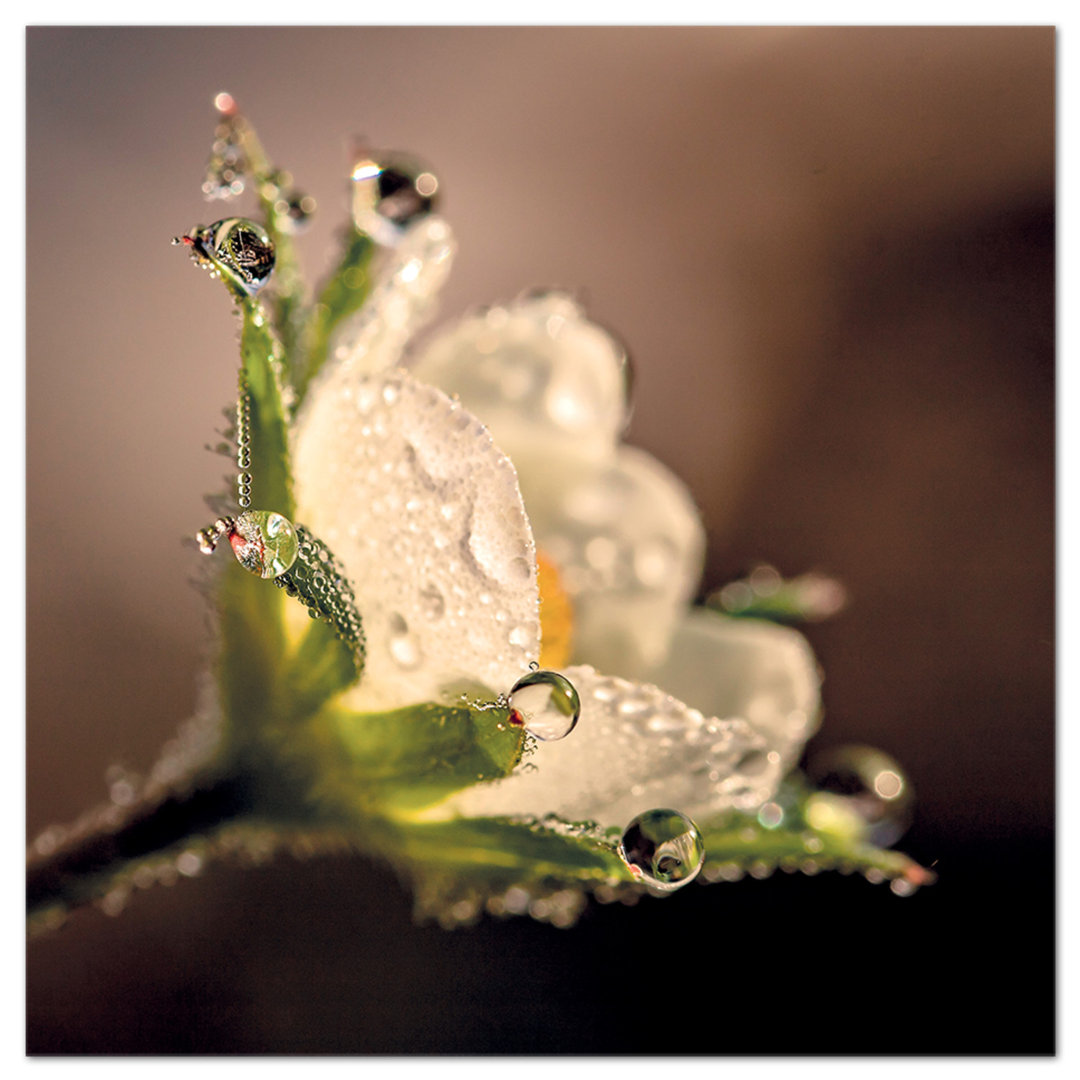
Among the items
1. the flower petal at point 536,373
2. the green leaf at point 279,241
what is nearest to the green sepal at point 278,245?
the green leaf at point 279,241

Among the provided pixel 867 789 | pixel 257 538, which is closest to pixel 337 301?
pixel 257 538

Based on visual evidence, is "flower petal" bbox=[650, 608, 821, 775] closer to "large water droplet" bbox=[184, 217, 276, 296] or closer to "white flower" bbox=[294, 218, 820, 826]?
"white flower" bbox=[294, 218, 820, 826]

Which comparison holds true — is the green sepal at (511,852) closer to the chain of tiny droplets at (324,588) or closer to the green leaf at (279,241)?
the chain of tiny droplets at (324,588)

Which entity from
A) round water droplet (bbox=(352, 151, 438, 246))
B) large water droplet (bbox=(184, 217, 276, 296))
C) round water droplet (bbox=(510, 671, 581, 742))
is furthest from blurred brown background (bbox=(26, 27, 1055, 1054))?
round water droplet (bbox=(510, 671, 581, 742))

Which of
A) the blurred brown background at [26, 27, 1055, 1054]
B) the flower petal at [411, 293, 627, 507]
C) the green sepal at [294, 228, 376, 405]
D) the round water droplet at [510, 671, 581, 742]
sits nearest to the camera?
the round water droplet at [510, 671, 581, 742]

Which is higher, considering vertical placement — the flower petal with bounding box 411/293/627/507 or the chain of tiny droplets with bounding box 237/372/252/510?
the flower petal with bounding box 411/293/627/507

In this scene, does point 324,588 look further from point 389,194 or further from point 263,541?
point 389,194

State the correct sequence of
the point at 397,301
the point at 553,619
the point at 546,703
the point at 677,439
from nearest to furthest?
the point at 546,703 < the point at 397,301 < the point at 553,619 < the point at 677,439
